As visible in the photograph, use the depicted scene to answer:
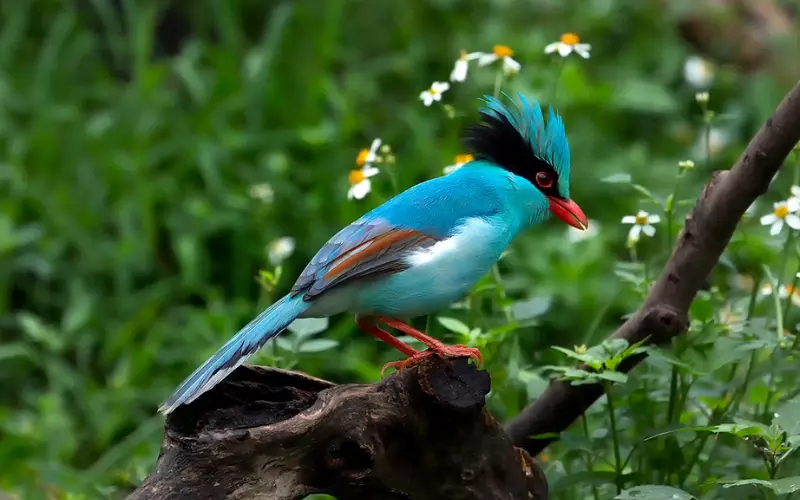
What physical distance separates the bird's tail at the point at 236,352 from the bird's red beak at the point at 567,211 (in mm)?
672

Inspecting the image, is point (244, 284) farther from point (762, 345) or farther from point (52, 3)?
point (762, 345)

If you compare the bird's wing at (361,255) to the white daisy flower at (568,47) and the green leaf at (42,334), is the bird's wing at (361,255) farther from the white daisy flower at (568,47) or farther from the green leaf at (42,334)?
the green leaf at (42,334)

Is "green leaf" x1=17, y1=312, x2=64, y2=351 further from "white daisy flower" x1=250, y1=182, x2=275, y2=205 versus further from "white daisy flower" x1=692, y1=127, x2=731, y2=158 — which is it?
"white daisy flower" x1=692, y1=127, x2=731, y2=158

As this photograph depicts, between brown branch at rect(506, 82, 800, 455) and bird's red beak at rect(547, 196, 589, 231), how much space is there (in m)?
0.24

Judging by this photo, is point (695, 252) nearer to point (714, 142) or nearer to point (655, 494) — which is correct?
point (655, 494)

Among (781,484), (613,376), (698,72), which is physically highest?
(698,72)

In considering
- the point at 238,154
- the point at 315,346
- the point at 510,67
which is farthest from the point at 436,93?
the point at 238,154

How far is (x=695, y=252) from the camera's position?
265 cm

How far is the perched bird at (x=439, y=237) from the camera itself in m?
2.44

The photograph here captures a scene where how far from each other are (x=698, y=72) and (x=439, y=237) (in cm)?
348

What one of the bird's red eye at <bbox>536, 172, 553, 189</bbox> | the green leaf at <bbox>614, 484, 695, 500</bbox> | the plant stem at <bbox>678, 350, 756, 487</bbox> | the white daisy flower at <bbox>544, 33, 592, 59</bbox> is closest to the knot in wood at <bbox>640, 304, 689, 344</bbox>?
the plant stem at <bbox>678, 350, 756, 487</bbox>

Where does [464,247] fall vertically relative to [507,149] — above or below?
below

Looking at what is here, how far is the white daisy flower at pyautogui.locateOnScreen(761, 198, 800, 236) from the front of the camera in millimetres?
2592

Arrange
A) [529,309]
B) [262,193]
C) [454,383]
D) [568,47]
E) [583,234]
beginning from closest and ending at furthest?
[454,383] → [529,309] → [568,47] → [262,193] → [583,234]
